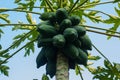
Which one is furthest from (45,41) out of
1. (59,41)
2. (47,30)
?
(59,41)

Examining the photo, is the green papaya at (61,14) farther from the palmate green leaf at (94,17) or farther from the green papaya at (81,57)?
the palmate green leaf at (94,17)

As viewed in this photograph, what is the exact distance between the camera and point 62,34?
3713 millimetres

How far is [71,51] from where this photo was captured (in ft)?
11.7

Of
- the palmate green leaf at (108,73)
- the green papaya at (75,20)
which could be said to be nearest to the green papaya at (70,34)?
the green papaya at (75,20)

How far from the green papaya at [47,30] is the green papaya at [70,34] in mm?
162

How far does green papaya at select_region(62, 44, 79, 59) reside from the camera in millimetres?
3545

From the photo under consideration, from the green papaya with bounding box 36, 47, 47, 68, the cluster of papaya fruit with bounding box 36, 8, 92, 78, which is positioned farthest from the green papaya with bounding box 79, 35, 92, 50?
the green papaya with bounding box 36, 47, 47, 68

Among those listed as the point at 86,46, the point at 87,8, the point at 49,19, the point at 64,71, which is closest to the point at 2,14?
the point at 87,8

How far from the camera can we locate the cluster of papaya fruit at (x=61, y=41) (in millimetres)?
3553

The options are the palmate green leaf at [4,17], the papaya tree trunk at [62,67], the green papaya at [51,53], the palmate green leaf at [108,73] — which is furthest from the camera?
the palmate green leaf at [4,17]

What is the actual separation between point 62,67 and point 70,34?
38cm

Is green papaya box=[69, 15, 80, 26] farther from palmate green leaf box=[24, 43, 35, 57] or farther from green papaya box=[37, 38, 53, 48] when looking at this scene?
palmate green leaf box=[24, 43, 35, 57]

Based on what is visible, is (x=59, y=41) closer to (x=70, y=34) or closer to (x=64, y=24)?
(x=70, y=34)

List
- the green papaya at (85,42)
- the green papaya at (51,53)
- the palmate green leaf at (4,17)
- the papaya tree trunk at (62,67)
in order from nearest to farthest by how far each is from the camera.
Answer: the papaya tree trunk at (62,67), the green papaya at (51,53), the green papaya at (85,42), the palmate green leaf at (4,17)
